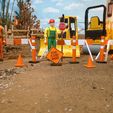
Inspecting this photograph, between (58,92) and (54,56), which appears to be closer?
(58,92)

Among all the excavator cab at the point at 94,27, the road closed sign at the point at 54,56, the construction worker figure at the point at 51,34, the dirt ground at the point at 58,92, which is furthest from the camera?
the excavator cab at the point at 94,27

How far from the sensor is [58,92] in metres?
11.6

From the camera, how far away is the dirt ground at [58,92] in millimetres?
9953

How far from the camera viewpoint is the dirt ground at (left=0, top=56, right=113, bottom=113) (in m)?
9.95

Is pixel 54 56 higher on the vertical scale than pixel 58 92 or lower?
higher

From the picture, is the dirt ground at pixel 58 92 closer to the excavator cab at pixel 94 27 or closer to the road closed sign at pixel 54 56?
the road closed sign at pixel 54 56

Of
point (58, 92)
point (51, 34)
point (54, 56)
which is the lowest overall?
point (58, 92)

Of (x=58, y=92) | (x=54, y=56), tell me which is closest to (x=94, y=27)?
(x=54, y=56)

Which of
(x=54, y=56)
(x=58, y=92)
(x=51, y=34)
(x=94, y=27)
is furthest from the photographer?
(x=94, y=27)

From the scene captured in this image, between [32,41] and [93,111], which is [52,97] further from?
[32,41]

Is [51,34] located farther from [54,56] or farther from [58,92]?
[58,92]

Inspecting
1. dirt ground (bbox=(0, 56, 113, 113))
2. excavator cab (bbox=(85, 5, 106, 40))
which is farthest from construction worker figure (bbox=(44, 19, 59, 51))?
dirt ground (bbox=(0, 56, 113, 113))

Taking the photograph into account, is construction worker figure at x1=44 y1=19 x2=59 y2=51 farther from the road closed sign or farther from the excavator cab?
the excavator cab

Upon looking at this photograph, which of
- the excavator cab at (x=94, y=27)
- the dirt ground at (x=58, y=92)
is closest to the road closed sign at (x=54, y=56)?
the dirt ground at (x=58, y=92)
